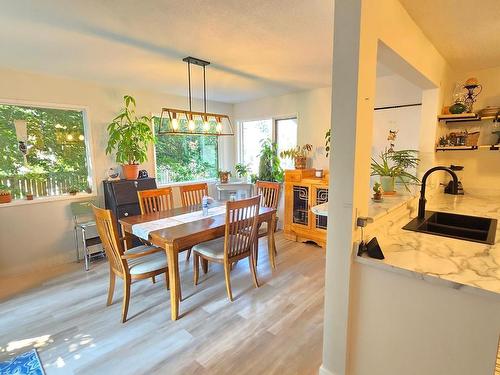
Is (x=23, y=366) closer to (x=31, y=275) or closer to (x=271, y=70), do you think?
(x=31, y=275)

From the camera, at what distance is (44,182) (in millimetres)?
3291

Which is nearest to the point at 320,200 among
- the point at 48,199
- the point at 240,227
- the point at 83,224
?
the point at 240,227

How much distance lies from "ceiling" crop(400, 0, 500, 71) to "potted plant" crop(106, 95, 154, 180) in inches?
124

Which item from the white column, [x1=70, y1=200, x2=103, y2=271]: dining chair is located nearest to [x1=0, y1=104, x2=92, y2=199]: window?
[x1=70, y1=200, x2=103, y2=271]: dining chair

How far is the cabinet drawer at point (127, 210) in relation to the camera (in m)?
3.44

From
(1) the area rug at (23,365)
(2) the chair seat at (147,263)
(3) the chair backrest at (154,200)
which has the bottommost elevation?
(1) the area rug at (23,365)

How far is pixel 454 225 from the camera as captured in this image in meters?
1.98

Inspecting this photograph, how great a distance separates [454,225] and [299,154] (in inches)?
96.4

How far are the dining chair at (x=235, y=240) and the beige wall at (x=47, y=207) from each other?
6.43ft

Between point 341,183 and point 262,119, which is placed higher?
point 262,119

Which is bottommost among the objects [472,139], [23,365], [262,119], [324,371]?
[23,365]

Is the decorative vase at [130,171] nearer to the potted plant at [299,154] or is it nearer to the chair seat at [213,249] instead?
the chair seat at [213,249]

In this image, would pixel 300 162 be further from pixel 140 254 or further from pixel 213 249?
pixel 140 254

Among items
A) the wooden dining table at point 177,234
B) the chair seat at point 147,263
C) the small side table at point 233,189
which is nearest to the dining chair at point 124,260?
the chair seat at point 147,263
